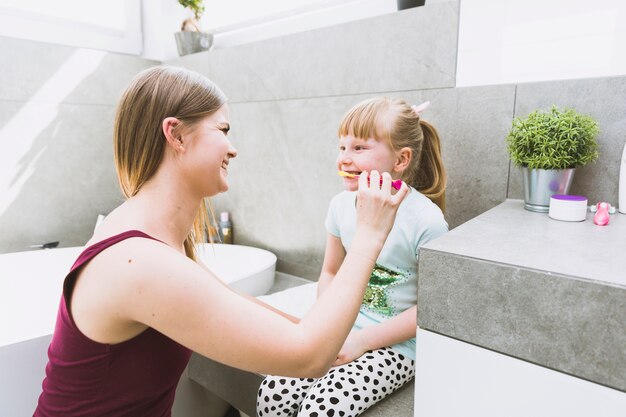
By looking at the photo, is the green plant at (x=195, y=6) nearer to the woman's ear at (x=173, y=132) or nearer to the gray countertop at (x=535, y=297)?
the woman's ear at (x=173, y=132)

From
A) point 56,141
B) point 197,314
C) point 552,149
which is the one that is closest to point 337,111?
point 552,149

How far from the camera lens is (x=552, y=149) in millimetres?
868

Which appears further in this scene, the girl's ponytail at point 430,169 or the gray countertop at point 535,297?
the girl's ponytail at point 430,169

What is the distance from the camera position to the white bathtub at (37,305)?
893mm

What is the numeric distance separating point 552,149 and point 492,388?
20.5 inches

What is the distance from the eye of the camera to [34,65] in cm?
172

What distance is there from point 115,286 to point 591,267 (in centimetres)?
61

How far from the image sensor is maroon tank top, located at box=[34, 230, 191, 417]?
0.62 metres

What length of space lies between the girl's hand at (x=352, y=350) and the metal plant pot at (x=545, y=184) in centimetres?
47

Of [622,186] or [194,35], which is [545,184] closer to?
[622,186]

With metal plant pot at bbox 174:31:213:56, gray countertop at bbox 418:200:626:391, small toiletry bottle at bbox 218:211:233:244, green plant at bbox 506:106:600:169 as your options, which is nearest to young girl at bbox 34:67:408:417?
gray countertop at bbox 418:200:626:391

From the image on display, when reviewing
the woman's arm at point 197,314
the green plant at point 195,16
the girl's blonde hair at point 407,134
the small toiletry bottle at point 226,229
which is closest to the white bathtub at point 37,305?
the small toiletry bottle at point 226,229

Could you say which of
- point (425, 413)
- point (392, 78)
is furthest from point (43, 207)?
point (425, 413)

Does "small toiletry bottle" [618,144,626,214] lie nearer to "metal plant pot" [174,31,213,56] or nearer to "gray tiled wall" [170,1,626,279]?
"gray tiled wall" [170,1,626,279]
